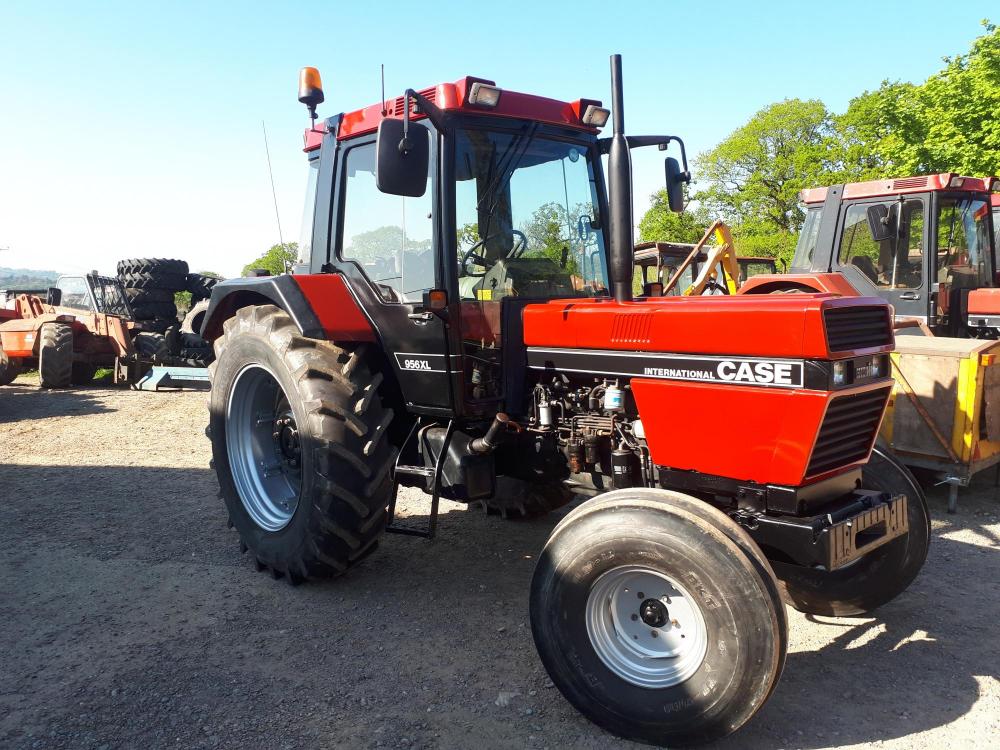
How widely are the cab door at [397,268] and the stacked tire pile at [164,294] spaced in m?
8.94

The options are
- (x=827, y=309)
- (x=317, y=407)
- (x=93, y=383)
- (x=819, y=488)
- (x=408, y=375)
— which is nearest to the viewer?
(x=827, y=309)

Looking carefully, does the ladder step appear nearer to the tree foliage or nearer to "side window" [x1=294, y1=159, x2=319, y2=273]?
"side window" [x1=294, y1=159, x2=319, y2=273]

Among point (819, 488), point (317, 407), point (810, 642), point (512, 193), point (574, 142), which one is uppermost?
point (574, 142)

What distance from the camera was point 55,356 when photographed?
37.3ft

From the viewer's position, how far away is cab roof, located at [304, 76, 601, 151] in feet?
11.5

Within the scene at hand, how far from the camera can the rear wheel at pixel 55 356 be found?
11.4 m

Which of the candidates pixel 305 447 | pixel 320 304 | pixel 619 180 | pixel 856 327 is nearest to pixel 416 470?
pixel 305 447

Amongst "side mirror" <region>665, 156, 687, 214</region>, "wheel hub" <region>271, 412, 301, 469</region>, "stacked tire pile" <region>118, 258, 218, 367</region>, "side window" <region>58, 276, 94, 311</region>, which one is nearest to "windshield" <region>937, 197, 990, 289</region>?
"side mirror" <region>665, 156, 687, 214</region>

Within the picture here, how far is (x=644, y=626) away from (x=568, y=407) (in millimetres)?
1089

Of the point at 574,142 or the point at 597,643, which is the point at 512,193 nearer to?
the point at 574,142

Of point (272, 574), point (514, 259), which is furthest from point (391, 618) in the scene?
point (514, 259)

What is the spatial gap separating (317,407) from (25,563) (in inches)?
87.1

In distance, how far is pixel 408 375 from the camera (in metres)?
3.90

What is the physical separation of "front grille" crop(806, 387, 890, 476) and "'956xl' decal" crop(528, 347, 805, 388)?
208mm
